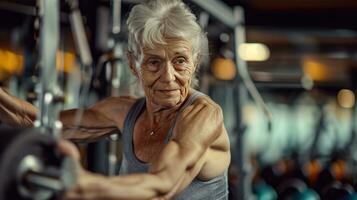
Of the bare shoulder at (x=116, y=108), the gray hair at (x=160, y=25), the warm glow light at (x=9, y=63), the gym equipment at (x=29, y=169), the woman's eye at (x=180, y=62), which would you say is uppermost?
the gray hair at (x=160, y=25)

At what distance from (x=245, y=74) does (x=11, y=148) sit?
2.54 metres

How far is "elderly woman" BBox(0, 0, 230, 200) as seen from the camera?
1614mm

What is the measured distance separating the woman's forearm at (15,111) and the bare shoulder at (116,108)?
0.91 ft

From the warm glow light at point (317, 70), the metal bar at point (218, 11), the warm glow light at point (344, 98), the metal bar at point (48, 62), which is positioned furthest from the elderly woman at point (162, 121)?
the warm glow light at point (317, 70)

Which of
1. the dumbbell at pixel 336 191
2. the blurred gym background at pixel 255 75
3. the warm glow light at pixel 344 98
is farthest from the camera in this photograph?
the warm glow light at pixel 344 98

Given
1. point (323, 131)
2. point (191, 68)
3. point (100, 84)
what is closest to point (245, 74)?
point (100, 84)

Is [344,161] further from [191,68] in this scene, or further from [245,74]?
[191,68]

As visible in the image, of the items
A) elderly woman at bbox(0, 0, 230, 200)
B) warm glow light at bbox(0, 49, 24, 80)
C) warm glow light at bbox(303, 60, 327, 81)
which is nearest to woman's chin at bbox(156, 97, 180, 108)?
elderly woman at bbox(0, 0, 230, 200)

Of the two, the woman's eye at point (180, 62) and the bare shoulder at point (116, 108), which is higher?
the woman's eye at point (180, 62)

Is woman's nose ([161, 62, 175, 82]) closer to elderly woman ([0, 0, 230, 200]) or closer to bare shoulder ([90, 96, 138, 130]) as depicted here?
elderly woman ([0, 0, 230, 200])

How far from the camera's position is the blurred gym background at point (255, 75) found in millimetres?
3262

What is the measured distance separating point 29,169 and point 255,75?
3.53 metres

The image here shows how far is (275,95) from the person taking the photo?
28.0 feet

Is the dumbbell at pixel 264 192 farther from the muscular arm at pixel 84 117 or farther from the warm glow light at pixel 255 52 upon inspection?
the warm glow light at pixel 255 52
